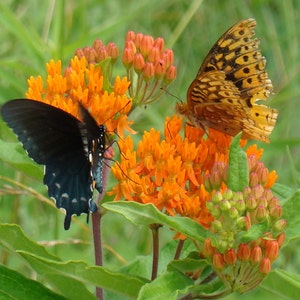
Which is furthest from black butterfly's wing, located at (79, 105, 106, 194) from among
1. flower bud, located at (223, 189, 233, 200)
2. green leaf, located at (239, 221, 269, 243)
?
green leaf, located at (239, 221, 269, 243)

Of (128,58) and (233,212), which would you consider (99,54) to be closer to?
(128,58)

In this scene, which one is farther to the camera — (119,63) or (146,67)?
(119,63)

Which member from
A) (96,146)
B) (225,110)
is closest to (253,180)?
(225,110)

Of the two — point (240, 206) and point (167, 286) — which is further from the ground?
point (240, 206)

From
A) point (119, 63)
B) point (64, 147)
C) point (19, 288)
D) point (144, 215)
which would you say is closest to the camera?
point (144, 215)

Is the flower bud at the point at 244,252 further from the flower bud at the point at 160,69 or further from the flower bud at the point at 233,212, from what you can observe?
the flower bud at the point at 160,69

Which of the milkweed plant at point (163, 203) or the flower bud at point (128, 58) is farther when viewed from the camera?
the flower bud at point (128, 58)

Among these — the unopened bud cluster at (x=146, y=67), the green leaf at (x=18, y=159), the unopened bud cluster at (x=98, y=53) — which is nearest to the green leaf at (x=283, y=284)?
the unopened bud cluster at (x=146, y=67)

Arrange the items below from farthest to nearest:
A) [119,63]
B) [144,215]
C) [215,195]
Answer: [119,63] < [215,195] < [144,215]
